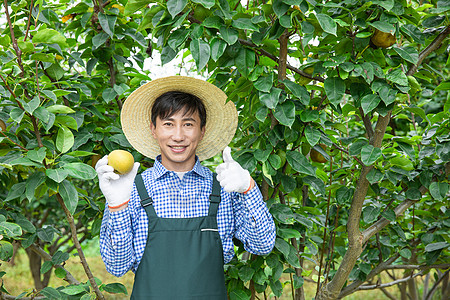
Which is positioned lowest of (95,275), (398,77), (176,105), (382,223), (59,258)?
(95,275)

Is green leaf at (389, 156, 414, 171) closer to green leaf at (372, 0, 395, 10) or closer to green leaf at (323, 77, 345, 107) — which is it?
green leaf at (323, 77, 345, 107)

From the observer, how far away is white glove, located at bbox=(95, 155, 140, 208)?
1655 mm

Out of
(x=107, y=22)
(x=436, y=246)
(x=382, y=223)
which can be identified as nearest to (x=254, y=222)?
(x=382, y=223)

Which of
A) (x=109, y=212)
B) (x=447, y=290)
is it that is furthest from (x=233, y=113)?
(x=447, y=290)

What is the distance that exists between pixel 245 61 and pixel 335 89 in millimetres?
354

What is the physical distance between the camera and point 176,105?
1.88 m

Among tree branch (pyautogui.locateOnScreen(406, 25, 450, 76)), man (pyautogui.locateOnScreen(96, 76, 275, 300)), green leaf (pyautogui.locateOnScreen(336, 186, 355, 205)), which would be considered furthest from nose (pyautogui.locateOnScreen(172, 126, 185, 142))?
tree branch (pyautogui.locateOnScreen(406, 25, 450, 76))

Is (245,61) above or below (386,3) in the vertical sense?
below

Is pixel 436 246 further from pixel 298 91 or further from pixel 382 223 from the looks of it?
pixel 298 91

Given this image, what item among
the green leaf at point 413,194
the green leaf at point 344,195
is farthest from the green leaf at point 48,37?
the green leaf at point 413,194

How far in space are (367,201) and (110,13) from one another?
5.22ft

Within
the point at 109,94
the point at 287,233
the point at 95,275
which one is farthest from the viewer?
the point at 95,275

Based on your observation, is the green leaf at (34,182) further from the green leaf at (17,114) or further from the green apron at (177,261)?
the green apron at (177,261)

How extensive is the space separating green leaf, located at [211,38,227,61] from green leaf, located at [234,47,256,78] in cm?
16
